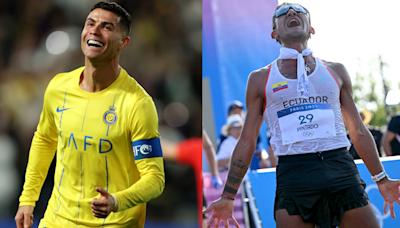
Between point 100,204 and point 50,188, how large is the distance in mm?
1591

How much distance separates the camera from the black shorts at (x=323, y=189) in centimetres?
193

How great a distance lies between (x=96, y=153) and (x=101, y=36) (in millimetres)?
794

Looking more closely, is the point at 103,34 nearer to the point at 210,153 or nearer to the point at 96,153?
the point at 96,153

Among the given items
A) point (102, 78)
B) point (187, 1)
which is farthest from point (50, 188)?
point (187, 1)

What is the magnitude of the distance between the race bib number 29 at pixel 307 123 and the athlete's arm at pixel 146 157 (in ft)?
2.60

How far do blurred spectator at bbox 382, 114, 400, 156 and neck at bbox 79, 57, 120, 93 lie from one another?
2.38 m

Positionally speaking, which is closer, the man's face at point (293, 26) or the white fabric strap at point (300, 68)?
the white fabric strap at point (300, 68)

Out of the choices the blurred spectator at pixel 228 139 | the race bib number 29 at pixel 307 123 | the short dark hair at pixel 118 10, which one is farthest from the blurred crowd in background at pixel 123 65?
the race bib number 29 at pixel 307 123

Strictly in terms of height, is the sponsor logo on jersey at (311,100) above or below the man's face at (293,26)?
below

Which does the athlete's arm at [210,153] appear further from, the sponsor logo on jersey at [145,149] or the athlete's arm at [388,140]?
the athlete's arm at [388,140]

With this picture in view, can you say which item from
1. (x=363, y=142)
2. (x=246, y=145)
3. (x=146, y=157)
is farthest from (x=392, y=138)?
(x=146, y=157)

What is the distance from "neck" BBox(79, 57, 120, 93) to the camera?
2.39m

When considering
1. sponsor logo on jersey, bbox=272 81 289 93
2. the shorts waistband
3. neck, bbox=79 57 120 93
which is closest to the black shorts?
the shorts waistband

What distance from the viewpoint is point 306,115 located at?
2.08 metres
